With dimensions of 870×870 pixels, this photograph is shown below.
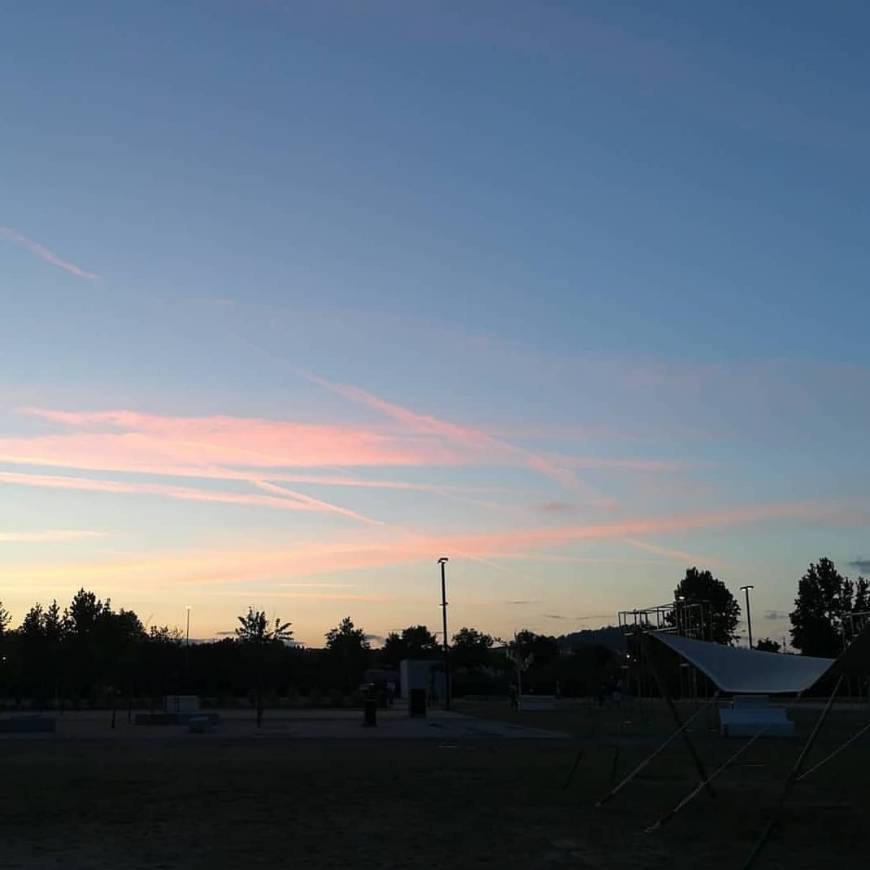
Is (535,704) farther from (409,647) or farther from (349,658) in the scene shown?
(409,647)

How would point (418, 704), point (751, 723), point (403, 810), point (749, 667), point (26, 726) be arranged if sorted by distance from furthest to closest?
point (418, 704) → point (26, 726) → point (751, 723) → point (749, 667) → point (403, 810)

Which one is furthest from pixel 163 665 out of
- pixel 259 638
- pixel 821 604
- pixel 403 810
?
pixel 821 604

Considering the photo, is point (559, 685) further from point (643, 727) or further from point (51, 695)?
point (643, 727)

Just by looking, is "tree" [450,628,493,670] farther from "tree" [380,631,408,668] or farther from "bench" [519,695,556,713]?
"bench" [519,695,556,713]

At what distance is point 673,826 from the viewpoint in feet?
43.7

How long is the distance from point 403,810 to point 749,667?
16.3 ft

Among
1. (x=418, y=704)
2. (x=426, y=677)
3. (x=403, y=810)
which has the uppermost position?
(x=426, y=677)

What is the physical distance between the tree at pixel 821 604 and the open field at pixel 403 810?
7700 cm

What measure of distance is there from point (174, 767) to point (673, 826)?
34.7 feet

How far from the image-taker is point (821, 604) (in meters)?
99.1

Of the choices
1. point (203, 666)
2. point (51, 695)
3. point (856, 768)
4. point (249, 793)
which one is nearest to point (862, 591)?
point (203, 666)

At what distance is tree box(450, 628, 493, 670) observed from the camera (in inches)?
4924

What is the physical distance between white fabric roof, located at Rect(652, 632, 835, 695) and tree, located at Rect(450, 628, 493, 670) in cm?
10813

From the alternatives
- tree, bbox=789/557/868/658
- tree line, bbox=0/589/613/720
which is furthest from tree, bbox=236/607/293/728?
tree, bbox=789/557/868/658
